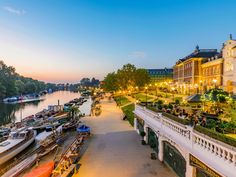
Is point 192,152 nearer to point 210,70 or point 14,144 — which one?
point 14,144

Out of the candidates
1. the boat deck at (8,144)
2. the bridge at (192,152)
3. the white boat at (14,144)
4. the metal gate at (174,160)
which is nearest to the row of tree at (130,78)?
the white boat at (14,144)

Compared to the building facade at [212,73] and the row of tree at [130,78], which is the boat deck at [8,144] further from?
the row of tree at [130,78]

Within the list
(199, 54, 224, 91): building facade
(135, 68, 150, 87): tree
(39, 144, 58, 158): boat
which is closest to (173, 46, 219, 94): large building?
(199, 54, 224, 91): building facade

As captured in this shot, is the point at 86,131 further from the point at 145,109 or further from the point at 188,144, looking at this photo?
the point at 188,144

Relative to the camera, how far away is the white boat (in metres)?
24.3

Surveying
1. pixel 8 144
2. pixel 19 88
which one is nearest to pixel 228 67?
pixel 8 144

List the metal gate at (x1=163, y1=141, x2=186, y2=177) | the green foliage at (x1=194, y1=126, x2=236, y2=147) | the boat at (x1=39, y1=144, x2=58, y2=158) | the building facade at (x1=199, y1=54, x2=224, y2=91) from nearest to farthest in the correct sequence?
the green foliage at (x1=194, y1=126, x2=236, y2=147) → the metal gate at (x1=163, y1=141, x2=186, y2=177) → the boat at (x1=39, y1=144, x2=58, y2=158) → the building facade at (x1=199, y1=54, x2=224, y2=91)

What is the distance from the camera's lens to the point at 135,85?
346ft

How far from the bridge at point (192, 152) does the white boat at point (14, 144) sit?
641 inches

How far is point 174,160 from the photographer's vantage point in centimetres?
1653

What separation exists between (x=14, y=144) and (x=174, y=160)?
64.4 feet

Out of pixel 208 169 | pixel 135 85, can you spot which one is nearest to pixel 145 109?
pixel 208 169

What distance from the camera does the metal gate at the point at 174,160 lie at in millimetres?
14876

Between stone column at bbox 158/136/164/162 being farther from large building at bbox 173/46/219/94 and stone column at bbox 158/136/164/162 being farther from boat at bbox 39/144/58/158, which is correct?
large building at bbox 173/46/219/94
